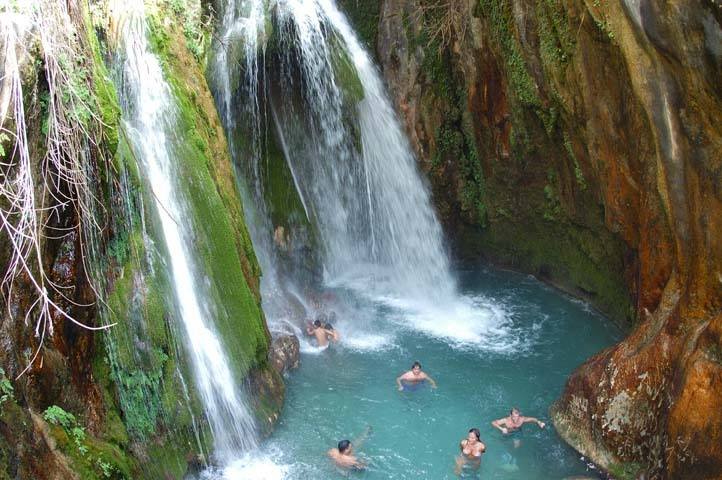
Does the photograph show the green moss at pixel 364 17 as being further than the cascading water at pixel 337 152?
Yes

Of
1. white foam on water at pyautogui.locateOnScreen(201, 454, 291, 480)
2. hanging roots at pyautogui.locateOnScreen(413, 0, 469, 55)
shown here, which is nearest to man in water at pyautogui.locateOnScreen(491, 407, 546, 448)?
white foam on water at pyautogui.locateOnScreen(201, 454, 291, 480)

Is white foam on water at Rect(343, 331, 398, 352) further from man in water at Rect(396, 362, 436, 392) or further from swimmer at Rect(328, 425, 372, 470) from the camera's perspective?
swimmer at Rect(328, 425, 372, 470)

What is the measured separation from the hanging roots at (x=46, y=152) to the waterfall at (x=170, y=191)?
1.35 meters

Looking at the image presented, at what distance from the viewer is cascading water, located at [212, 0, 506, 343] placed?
37.8 ft

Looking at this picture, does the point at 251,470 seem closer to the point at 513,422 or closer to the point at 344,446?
the point at 344,446

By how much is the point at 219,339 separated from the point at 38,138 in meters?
3.33

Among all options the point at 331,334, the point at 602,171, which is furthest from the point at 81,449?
the point at 602,171

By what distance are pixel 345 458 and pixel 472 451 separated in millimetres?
1505

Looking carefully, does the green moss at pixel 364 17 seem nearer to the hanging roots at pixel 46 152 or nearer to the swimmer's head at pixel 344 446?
the hanging roots at pixel 46 152

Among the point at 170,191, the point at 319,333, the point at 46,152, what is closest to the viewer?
the point at 46,152

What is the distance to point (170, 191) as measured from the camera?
25.0ft

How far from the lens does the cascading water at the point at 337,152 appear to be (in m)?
11.5

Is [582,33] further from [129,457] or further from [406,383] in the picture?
[129,457]

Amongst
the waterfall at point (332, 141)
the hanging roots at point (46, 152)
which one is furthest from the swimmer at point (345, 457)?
the waterfall at point (332, 141)
